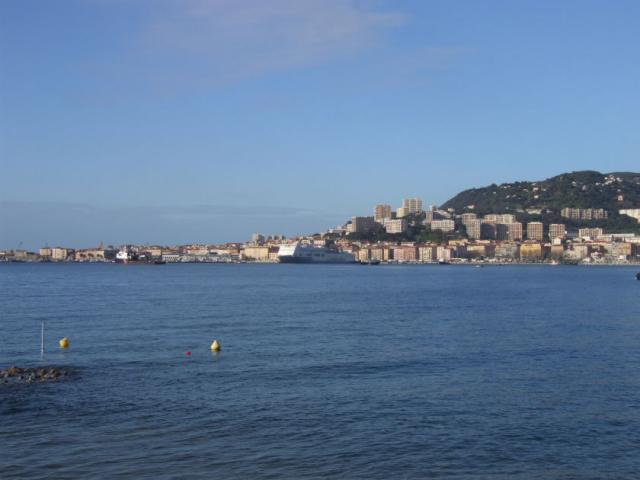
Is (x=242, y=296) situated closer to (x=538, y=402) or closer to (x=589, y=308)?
(x=589, y=308)

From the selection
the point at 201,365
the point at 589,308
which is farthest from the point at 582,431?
the point at 589,308

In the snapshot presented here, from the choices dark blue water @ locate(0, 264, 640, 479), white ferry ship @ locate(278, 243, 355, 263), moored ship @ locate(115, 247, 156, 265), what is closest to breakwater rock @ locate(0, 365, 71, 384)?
dark blue water @ locate(0, 264, 640, 479)

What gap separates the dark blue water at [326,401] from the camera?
12.3 metres

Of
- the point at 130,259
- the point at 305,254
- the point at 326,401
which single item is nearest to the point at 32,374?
the point at 326,401

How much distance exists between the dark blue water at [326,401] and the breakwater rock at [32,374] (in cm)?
62

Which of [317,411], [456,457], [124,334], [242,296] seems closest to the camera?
[456,457]

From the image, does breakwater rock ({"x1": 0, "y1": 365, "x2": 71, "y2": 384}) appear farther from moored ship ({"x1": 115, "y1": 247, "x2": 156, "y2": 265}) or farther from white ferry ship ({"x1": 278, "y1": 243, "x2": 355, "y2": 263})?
white ferry ship ({"x1": 278, "y1": 243, "x2": 355, "y2": 263})

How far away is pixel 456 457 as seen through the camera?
12516 millimetres

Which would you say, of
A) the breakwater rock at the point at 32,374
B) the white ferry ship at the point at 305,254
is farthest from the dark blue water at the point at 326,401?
the white ferry ship at the point at 305,254

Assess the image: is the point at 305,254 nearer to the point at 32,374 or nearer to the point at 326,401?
the point at 32,374

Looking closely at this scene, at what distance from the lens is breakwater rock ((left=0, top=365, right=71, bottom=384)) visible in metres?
18.7

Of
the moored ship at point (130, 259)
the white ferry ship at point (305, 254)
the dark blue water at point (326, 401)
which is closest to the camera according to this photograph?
the dark blue water at point (326, 401)

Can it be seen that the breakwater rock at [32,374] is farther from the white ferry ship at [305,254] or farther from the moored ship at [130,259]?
the white ferry ship at [305,254]

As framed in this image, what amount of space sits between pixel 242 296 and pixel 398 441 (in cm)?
3846
